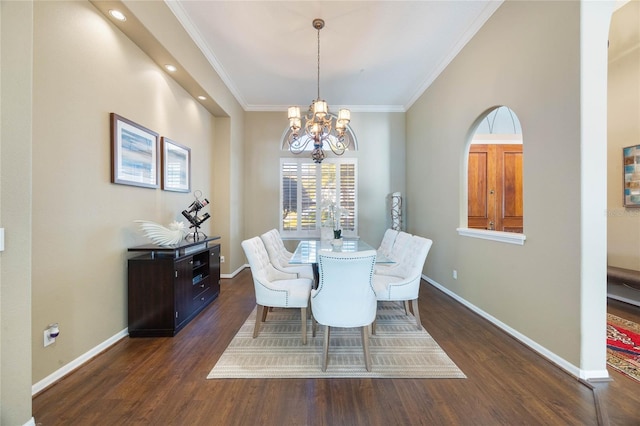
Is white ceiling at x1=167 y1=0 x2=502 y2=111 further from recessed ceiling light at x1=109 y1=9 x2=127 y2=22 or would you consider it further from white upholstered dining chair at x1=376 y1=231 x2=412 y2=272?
white upholstered dining chair at x1=376 y1=231 x2=412 y2=272

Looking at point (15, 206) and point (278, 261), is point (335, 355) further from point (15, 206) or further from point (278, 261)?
point (15, 206)

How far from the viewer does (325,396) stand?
1.74 meters

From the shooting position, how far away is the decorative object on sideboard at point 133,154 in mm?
2369

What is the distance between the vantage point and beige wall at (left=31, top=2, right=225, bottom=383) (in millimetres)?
1793

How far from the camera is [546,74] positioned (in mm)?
2168

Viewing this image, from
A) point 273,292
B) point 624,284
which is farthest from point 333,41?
point 624,284

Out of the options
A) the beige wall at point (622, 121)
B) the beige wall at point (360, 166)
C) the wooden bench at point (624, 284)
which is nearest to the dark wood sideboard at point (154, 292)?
the beige wall at point (360, 166)

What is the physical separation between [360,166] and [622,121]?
3.93m

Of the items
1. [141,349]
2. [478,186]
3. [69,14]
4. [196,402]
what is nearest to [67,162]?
[69,14]

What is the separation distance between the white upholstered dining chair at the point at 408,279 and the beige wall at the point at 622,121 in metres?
3.06

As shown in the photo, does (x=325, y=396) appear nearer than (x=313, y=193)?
Yes

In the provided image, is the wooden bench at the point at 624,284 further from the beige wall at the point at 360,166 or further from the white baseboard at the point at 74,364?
the white baseboard at the point at 74,364

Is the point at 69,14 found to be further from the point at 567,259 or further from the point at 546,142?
the point at 567,259

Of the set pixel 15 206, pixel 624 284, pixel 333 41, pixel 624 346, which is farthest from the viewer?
pixel 333 41
